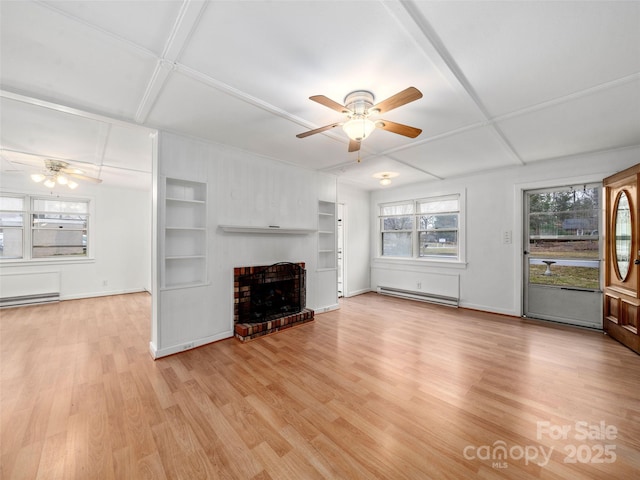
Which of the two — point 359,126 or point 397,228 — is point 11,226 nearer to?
point 359,126

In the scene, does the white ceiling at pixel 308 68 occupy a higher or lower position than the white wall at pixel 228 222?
higher

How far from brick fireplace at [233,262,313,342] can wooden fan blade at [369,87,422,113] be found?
274 centimetres

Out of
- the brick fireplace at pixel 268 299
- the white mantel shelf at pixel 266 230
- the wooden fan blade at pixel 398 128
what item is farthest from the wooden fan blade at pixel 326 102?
the brick fireplace at pixel 268 299

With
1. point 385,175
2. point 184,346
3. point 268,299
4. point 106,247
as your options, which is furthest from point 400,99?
point 106,247

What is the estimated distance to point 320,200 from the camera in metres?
4.83

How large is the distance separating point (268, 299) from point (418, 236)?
3.73 metres

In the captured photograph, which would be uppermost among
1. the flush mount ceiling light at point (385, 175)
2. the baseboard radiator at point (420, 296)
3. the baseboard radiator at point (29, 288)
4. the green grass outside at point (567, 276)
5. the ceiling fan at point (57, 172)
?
the flush mount ceiling light at point (385, 175)

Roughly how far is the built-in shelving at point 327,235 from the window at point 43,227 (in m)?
5.52

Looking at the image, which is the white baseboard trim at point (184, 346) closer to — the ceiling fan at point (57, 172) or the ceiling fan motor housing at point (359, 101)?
the ceiling fan motor housing at point (359, 101)

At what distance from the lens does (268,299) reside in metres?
4.08

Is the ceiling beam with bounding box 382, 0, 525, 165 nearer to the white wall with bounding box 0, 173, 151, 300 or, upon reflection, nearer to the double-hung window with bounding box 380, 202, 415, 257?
the double-hung window with bounding box 380, 202, 415, 257

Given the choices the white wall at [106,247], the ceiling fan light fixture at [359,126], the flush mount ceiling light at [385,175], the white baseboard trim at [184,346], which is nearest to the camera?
the ceiling fan light fixture at [359,126]

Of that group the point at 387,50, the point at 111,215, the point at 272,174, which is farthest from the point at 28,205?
the point at 387,50

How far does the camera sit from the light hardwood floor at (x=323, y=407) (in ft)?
5.13
